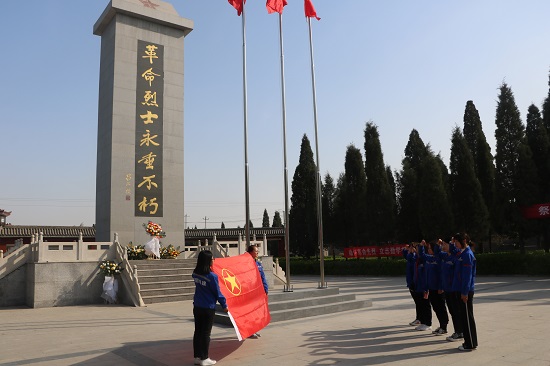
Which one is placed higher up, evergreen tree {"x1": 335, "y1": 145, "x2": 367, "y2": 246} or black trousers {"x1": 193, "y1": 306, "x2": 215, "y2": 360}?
evergreen tree {"x1": 335, "y1": 145, "x2": 367, "y2": 246}

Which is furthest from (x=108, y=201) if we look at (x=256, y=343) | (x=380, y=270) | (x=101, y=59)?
(x=380, y=270)

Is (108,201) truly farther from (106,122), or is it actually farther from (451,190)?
(451,190)

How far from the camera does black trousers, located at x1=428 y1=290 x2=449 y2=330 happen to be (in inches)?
269

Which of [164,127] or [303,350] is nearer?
[303,350]

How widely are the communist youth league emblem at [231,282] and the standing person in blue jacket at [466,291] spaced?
121 inches

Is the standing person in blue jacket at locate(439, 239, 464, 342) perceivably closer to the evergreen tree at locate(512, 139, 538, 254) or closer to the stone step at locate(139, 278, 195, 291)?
the stone step at locate(139, 278, 195, 291)

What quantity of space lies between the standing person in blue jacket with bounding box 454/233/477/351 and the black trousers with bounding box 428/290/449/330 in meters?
0.91

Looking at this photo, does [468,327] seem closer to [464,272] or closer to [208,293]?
[464,272]

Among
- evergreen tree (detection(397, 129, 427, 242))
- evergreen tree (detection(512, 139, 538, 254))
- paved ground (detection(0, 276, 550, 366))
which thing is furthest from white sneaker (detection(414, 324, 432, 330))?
evergreen tree (detection(397, 129, 427, 242))

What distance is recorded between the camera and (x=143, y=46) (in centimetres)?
1756

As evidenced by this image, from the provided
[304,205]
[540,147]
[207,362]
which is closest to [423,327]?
[207,362]

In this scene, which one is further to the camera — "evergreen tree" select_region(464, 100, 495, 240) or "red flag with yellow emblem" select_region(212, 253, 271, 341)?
"evergreen tree" select_region(464, 100, 495, 240)

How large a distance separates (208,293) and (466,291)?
3.39 meters

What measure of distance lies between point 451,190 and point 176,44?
51.3ft
